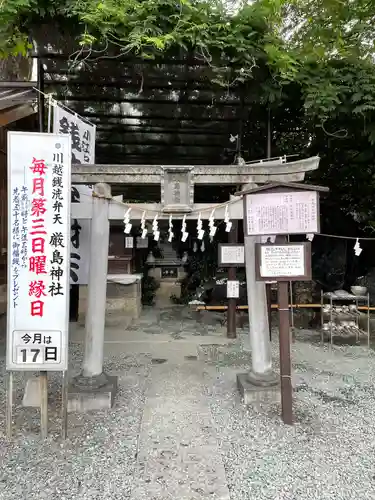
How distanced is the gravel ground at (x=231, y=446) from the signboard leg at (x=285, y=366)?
177mm

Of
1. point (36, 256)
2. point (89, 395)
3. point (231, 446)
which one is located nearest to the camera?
point (231, 446)

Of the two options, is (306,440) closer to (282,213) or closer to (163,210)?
(282,213)

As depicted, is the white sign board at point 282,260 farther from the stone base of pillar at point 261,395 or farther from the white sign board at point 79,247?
the white sign board at point 79,247

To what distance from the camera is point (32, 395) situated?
503 cm

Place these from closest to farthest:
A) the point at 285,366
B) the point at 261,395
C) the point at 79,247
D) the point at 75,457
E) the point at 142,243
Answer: the point at 75,457 < the point at 285,366 < the point at 261,395 < the point at 79,247 < the point at 142,243

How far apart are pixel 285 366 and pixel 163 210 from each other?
2.54m

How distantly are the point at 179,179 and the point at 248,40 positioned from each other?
2476 millimetres

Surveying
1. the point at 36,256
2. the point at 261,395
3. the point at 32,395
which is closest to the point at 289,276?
the point at 261,395

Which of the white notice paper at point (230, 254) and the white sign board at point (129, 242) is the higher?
the white sign board at point (129, 242)

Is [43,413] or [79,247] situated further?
[79,247]

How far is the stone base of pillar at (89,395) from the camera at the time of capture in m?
4.75

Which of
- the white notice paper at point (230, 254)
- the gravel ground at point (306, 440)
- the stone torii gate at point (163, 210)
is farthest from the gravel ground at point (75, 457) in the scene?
the white notice paper at point (230, 254)

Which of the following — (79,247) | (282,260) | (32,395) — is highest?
(79,247)

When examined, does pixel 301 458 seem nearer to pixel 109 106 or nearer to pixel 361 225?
pixel 109 106
